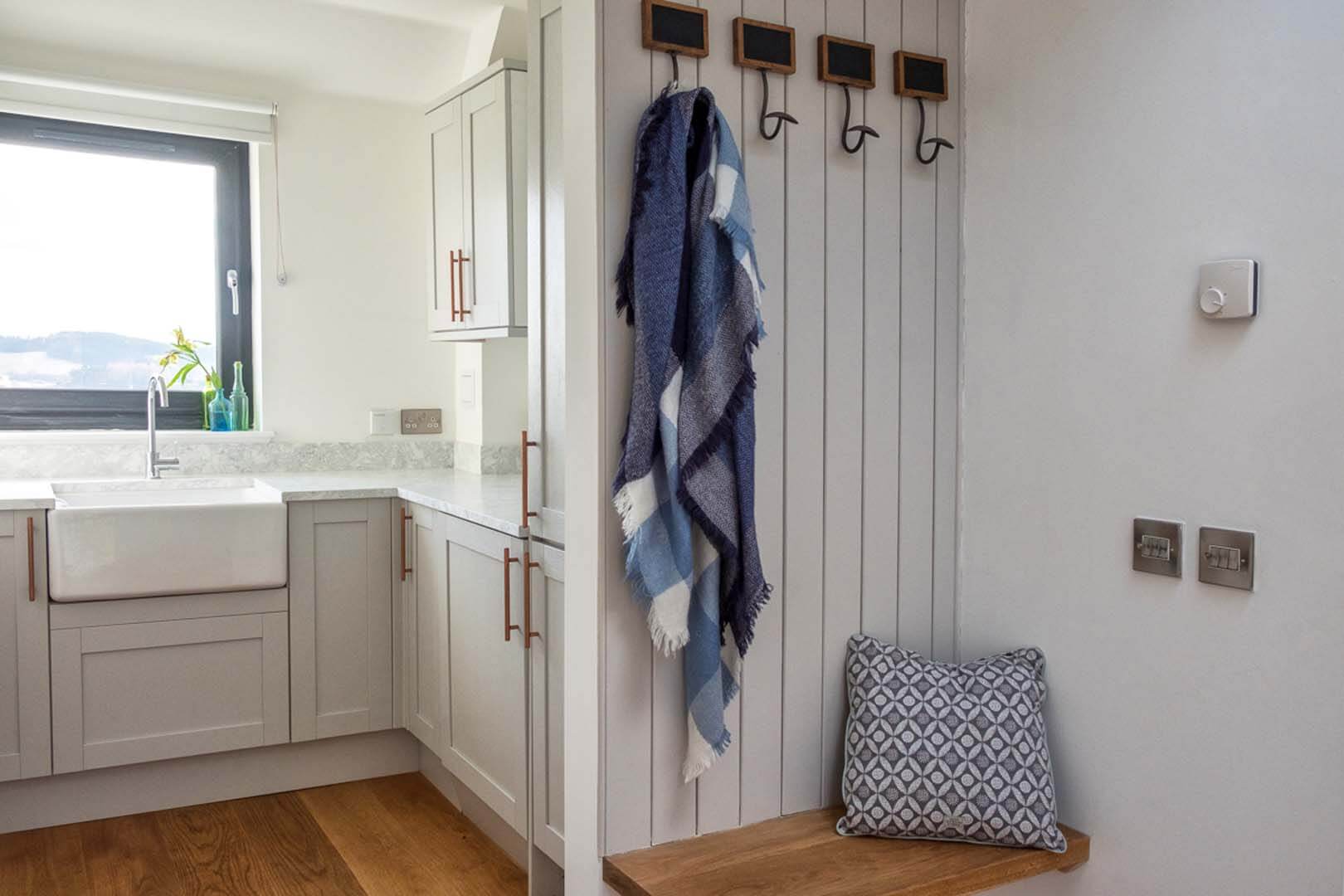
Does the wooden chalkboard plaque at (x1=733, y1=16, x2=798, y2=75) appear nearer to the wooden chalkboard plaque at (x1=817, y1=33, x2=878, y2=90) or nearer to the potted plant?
the wooden chalkboard plaque at (x1=817, y1=33, x2=878, y2=90)

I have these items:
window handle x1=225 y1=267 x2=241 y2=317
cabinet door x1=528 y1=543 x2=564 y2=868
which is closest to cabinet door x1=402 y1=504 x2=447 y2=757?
cabinet door x1=528 y1=543 x2=564 y2=868

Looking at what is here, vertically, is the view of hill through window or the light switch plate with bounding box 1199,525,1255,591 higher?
the view of hill through window

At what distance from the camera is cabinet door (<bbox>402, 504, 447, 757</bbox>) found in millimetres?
2914

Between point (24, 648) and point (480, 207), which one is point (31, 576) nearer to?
point (24, 648)

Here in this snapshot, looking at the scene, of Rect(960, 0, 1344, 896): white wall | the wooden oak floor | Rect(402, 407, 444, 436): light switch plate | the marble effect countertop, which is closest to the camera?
Rect(960, 0, 1344, 896): white wall

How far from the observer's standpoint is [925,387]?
2.00 metres

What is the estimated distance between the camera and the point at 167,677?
2.94 m

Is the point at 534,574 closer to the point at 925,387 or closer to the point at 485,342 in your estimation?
the point at 925,387

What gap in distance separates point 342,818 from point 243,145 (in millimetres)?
2212

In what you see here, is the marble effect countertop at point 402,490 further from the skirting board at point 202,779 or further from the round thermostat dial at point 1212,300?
the round thermostat dial at point 1212,300

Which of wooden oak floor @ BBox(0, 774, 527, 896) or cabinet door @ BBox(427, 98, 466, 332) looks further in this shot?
cabinet door @ BBox(427, 98, 466, 332)

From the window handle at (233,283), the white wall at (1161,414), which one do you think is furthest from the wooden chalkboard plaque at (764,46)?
the window handle at (233,283)

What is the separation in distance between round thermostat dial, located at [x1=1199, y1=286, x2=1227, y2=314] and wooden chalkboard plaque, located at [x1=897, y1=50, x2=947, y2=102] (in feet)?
2.06

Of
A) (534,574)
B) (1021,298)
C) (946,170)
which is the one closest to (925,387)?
(1021,298)
